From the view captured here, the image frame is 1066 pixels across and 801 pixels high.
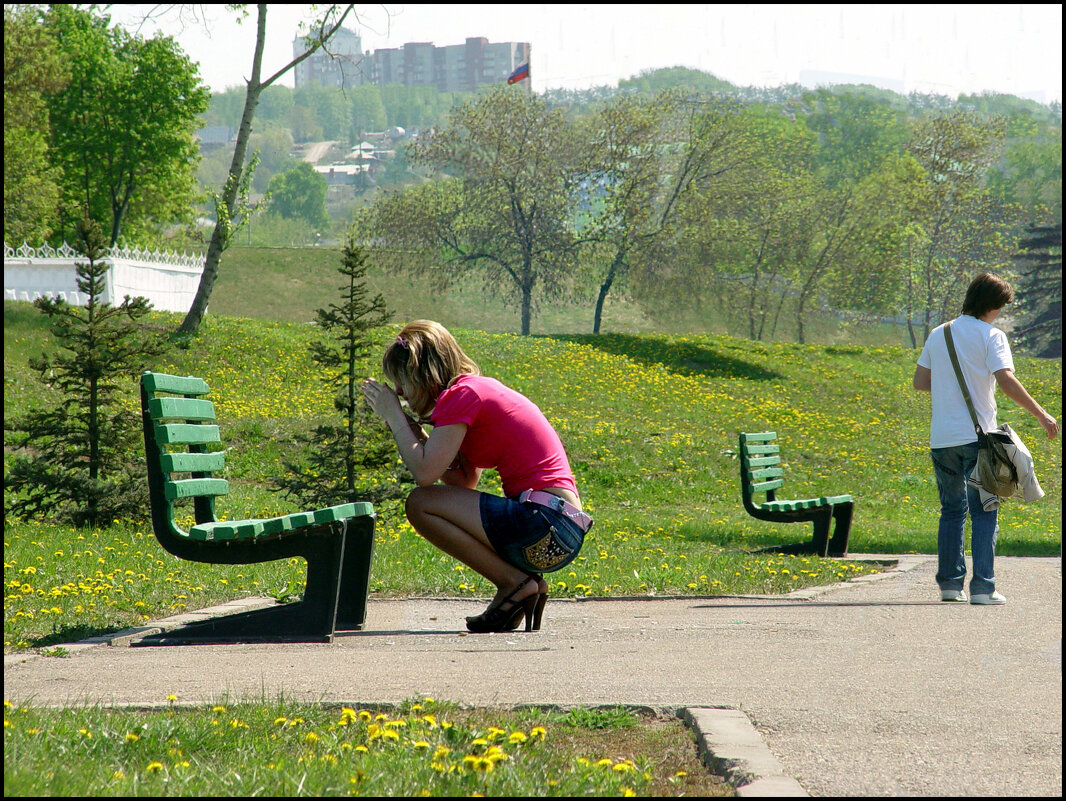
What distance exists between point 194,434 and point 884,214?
44.8m

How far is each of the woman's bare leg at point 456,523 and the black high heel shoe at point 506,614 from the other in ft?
0.51

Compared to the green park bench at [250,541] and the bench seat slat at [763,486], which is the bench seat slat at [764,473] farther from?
the green park bench at [250,541]

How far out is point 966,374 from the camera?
628 cm

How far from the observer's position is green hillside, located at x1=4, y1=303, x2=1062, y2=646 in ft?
22.1

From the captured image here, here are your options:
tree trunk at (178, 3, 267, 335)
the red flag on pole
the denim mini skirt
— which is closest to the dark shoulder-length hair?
the denim mini skirt

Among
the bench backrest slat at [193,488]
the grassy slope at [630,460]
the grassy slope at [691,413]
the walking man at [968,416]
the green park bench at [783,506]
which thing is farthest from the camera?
the grassy slope at [691,413]

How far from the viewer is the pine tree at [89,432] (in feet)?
31.2

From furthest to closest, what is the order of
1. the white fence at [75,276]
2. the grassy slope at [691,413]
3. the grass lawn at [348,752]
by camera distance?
the white fence at [75,276] < the grassy slope at [691,413] < the grass lawn at [348,752]

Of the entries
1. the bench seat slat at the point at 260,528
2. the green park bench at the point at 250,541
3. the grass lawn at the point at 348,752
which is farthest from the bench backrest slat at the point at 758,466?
the grass lawn at the point at 348,752

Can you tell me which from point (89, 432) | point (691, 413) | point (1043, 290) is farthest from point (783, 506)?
point (1043, 290)

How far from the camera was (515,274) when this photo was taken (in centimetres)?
3894

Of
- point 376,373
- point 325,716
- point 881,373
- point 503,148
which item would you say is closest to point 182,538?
point 325,716

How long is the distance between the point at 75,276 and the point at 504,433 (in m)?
27.2

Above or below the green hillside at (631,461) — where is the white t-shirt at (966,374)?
above
